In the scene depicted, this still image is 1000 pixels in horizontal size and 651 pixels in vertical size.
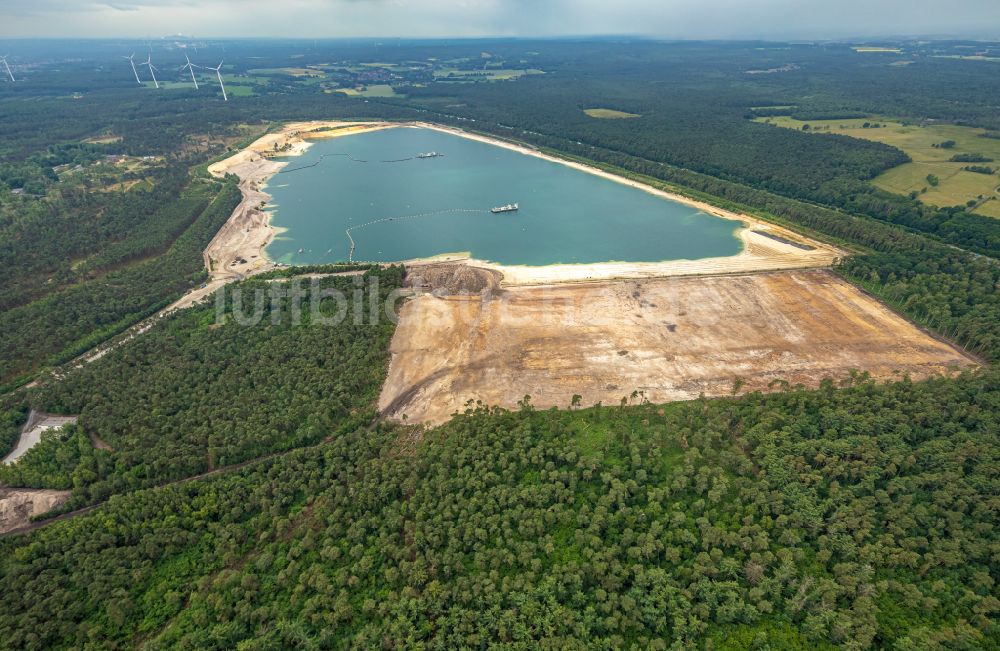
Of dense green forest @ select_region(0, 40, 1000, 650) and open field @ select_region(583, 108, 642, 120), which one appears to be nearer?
dense green forest @ select_region(0, 40, 1000, 650)

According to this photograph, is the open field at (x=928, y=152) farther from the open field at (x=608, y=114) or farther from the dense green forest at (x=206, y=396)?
the dense green forest at (x=206, y=396)

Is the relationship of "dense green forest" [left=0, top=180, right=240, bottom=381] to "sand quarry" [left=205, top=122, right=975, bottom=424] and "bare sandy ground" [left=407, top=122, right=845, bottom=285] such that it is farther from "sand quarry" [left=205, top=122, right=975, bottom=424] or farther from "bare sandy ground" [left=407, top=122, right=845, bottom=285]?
"bare sandy ground" [left=407, top=122, right=845, bottom=285]

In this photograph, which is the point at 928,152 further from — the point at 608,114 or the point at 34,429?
the point at 34,429

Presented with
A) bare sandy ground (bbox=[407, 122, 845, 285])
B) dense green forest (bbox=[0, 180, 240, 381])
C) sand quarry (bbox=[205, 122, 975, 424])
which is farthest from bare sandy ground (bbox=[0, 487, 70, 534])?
bare sandy ground (bbox=[407, 122, 845, 285])

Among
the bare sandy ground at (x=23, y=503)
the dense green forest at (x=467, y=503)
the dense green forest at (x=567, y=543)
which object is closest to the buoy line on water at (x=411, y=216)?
the dense green forest at (x=467, y=503)

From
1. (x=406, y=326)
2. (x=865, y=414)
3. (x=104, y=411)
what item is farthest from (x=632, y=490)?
(x=104, y=411)

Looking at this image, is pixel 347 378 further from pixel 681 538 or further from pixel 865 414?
pixel 865 414

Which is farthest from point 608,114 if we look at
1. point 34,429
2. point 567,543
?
point 34,429
